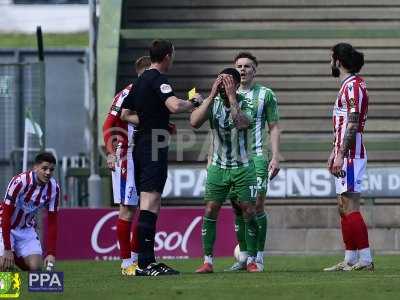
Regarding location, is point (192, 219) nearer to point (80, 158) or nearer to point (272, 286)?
point (80, 158)

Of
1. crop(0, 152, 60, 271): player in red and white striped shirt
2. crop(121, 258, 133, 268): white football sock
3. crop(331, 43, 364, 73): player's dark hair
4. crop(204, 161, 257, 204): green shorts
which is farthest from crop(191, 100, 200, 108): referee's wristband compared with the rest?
crop(0, 152, 60, 271): player in red and white striped shirt

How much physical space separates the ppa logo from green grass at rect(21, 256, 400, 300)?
51 millimetres

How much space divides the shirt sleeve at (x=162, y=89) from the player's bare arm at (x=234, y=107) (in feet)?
1.71

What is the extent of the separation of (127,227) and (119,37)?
405 inches

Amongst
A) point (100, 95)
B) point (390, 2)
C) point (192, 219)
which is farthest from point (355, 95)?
point (390, 2)

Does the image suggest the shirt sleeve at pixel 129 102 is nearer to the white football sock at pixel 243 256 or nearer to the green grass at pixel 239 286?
the green grass at pixel 239 286

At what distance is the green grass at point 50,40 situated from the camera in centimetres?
3572

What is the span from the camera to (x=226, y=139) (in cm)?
1248

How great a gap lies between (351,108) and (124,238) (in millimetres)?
2426

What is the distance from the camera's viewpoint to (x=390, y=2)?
23812mm

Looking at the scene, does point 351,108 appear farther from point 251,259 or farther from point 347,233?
point 251,259

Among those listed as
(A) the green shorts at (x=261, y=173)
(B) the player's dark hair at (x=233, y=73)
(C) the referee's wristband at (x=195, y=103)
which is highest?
(B) the player's dark hair at (x=233, y=73)

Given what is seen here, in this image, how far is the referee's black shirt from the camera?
38.9ft

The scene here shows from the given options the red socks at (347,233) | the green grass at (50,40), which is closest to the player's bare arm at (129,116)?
the red socks at (347,233)
